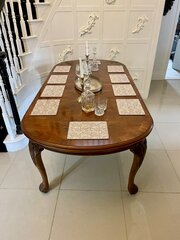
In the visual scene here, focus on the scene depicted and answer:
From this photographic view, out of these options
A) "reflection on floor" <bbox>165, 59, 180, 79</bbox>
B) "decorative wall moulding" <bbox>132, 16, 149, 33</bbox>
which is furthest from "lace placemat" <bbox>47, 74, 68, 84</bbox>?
"reflection on floor" <bbox>165, 59, 180, 79</bbox>

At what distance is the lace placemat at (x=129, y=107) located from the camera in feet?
4.05

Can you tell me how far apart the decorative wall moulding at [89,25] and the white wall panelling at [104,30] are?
0.4 inches

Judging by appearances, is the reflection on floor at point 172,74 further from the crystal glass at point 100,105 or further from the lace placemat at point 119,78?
the crystal glass at point 100,105

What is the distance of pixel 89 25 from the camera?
225cm


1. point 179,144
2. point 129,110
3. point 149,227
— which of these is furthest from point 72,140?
point 179,144

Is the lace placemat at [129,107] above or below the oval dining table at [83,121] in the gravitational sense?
above

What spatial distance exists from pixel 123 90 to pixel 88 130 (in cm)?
58

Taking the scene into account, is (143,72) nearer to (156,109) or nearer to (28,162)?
(156,109)

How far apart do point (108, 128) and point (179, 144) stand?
1.17 metres

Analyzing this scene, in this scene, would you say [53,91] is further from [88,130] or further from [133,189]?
[133,189]

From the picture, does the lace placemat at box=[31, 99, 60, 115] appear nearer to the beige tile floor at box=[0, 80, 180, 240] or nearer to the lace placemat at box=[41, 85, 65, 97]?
the lace placemat at box=[41, 85, 65, 97]

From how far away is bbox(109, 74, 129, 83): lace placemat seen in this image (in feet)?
5.42

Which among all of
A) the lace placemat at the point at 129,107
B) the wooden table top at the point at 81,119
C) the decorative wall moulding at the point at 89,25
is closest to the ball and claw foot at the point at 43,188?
the wooden table top at the point at 81,119

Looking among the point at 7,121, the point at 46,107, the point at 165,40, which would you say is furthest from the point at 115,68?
the point at 165,40
